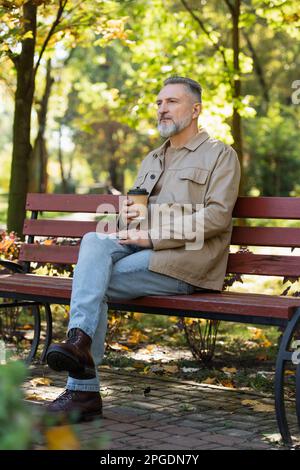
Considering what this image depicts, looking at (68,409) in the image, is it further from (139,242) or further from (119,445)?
(139,242)

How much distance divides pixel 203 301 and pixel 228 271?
787 millimetres

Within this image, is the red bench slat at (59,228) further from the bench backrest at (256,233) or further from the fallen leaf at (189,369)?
the fallen leaf at (189,369)

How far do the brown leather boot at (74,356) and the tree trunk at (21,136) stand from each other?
3.96 meters

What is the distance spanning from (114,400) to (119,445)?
3.19 feet

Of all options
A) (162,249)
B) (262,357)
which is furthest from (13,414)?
(262,357)

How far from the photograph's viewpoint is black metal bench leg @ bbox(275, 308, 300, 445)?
3.86 m

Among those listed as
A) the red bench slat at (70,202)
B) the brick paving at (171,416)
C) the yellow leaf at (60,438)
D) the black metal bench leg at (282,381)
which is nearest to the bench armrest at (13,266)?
the red bench slat at (70,202)

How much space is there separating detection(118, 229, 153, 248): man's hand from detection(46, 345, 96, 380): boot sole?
81cm

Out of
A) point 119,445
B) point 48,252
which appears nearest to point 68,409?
point 119,445

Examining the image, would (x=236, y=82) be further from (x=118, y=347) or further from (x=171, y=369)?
(x=171, y=369)

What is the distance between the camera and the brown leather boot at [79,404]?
4182 millimetres

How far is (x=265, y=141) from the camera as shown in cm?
2798

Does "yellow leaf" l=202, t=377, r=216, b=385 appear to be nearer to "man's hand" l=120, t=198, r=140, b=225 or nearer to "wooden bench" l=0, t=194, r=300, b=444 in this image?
"wooden bench" l=0, t=194, r=300, b=444

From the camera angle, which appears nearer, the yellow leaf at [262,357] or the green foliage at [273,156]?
the yellow leaf at [262,357]
